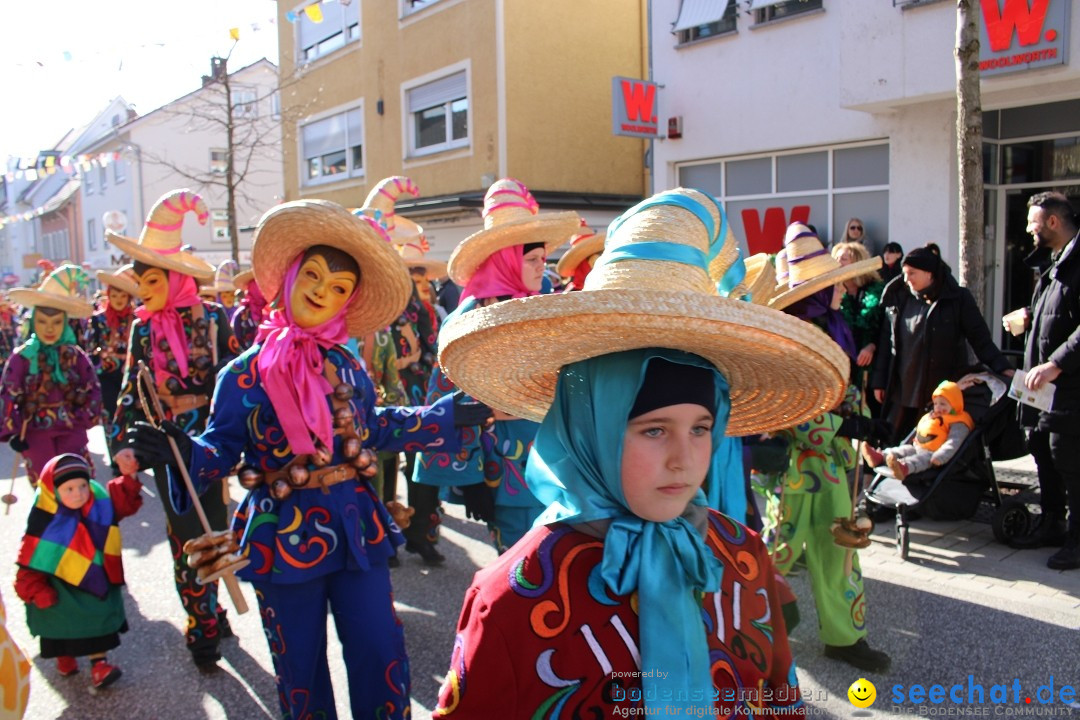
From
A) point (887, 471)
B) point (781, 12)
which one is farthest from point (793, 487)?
point (781, 12)

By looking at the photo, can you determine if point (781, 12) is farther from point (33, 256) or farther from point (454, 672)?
point (33, 256)

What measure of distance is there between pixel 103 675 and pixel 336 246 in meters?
2.65

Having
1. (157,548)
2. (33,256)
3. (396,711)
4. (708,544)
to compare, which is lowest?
(157,548)

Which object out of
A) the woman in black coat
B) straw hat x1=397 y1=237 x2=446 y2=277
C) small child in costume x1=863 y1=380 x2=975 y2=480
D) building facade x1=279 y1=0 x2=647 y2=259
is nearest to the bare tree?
the woman in black coat

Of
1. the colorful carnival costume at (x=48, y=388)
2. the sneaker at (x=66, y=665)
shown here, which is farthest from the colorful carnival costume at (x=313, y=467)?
the colorful carnival costume at (x=48, y=388)

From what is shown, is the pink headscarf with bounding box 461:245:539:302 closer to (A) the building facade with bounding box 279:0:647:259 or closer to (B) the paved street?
(B) the paved street

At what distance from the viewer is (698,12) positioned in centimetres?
1252

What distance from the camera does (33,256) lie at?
47.1 m

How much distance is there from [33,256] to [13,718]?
173 feet

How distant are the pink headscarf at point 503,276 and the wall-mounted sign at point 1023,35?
7173mm

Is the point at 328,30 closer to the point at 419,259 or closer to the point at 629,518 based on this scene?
the point at 419,259

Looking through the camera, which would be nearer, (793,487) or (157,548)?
(793,487)

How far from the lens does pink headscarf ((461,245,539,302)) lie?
4602 mm

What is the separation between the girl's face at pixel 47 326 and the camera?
6.93 meters
